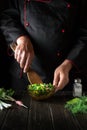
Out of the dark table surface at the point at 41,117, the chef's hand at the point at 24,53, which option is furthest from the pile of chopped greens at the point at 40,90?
the chef's hand at the point at 24,53

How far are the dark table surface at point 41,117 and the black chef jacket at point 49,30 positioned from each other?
339 millimetres

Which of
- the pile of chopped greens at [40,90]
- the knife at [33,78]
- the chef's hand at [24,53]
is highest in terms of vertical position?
the chef's hand at [24,53]

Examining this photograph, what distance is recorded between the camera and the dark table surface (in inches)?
35.0

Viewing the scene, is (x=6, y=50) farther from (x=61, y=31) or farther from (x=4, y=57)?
(x=61, y=31)

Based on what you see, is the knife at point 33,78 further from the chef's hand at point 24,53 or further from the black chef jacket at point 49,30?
the black chef jacket at point 49,30

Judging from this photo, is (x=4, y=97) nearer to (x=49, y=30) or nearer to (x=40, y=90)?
(x=40, y=90)

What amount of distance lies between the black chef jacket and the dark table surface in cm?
34

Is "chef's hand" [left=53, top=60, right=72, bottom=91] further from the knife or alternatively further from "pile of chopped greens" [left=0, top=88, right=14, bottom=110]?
"pile of chopped greens" [left=0, top=88, right=14, bottom=110]

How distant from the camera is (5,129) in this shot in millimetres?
859

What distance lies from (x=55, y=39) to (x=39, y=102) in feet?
1.42

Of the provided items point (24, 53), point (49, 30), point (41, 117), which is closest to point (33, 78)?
point (24, 53)

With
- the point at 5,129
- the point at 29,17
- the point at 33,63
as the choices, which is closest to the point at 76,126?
the point at 5,129

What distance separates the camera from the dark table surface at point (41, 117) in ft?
2.92

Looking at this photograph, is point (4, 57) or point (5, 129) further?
point (4, 57)
